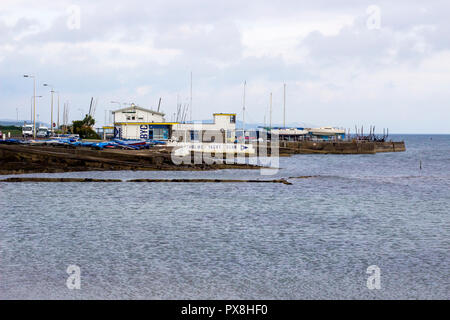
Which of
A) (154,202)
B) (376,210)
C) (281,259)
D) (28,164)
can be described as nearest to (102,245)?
(281,259)

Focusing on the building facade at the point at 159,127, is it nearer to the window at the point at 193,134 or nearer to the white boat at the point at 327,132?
the window at the point at 193,134

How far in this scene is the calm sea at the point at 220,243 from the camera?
21.3 meters

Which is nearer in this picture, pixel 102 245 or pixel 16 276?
pixel 16 276

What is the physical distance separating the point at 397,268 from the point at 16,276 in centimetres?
1474

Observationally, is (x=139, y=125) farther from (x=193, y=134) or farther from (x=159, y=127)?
(x=193, y=134)

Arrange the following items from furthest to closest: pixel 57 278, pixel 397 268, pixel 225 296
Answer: pixel 397 268 < pixel 57 278 < pixel 225 296

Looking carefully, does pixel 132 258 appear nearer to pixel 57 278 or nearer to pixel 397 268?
pixel 57 278

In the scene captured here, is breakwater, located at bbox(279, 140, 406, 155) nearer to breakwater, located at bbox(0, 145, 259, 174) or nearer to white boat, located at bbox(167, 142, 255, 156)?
white boat, located at bbox(167, 142, 255, 156)

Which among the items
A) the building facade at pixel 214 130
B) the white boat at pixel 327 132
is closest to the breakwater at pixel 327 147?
the building facade at pixel 214 130

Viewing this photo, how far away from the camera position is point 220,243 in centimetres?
2969

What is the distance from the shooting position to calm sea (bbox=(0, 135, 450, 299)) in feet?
70.0

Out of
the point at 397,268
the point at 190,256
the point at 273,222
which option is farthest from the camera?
the point at 273,222

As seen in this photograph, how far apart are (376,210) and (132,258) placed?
2363 centimetres
